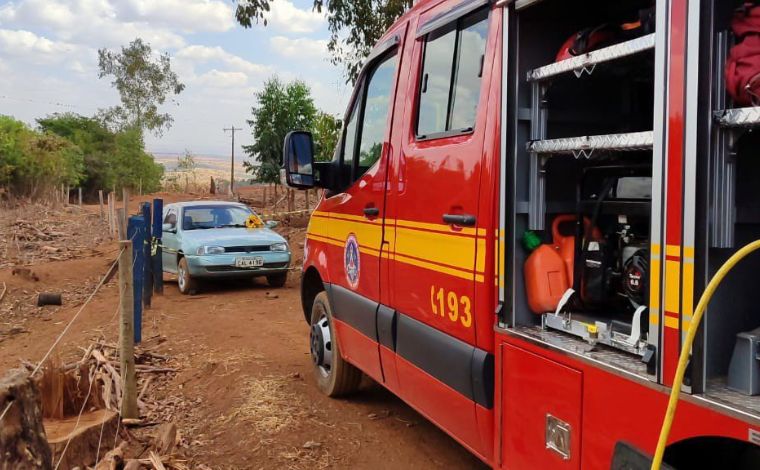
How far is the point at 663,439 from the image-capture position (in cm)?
179

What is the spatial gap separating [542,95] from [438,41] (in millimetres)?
1090

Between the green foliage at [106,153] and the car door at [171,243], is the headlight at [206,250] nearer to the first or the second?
the car door at [171,243]

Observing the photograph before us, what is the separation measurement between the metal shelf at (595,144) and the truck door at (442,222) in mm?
419

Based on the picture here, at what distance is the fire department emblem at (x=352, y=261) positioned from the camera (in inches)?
182

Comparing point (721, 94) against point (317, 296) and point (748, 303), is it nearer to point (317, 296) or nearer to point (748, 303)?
point (748, 303)

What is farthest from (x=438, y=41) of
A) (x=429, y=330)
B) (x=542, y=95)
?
(x=429, y=330)

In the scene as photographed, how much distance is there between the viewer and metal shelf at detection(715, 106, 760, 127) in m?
1.77

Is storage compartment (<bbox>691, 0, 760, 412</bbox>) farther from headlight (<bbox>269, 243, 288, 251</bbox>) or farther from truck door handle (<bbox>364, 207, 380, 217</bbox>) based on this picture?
headlight (<bbox>269, 243, 288, 251</bbox>)

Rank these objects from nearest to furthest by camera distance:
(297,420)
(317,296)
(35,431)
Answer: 1. (35,431)
2. (297,420)
3. (317,296)

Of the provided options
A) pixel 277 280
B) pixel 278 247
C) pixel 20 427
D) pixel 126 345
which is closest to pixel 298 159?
pixel 126 345

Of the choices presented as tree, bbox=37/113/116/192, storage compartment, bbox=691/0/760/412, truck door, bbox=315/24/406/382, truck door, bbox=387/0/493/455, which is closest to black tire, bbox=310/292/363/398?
truck door, bbox=315/24/406/382

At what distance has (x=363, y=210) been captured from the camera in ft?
14.7

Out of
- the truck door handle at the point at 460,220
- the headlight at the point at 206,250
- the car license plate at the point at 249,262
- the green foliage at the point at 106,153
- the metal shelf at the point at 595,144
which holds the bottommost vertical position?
the car license plate at the point at 249,262

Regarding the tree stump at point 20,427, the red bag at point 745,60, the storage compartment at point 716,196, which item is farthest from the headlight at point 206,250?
the red bag at point 745,60
